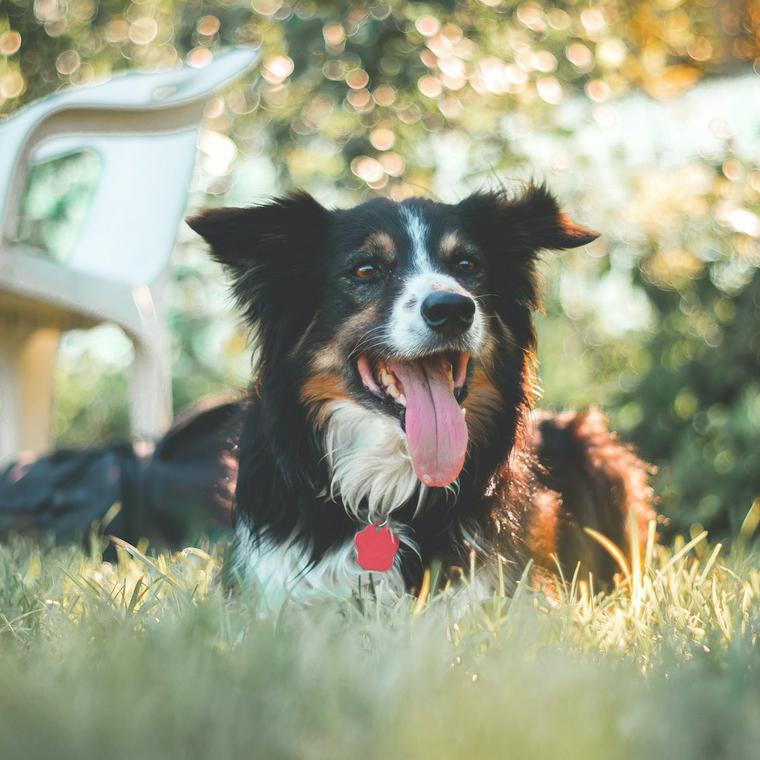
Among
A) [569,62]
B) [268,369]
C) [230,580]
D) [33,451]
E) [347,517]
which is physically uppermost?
[569,62]

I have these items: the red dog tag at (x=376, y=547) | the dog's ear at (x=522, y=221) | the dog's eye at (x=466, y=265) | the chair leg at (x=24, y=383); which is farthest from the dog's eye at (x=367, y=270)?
the chair leg at (x=24, y=383)

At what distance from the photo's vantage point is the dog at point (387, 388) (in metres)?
2.44

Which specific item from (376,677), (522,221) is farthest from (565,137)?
(376,677)

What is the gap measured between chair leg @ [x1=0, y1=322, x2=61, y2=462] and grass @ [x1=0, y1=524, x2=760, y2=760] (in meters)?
2.47

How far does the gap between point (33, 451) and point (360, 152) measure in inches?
95.5

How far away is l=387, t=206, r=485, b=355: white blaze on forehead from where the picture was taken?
2.43m

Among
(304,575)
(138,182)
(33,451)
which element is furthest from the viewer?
(138,182)

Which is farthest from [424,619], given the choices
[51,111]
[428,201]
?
[51,111]

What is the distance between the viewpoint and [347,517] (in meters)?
2.53

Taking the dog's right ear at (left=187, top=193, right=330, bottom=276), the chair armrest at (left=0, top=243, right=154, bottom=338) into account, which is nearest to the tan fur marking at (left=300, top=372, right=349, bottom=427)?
the dog's right ear at (left=187, top=193, right=330, bottom=276)

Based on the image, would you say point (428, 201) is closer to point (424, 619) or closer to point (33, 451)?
point (424, 619)

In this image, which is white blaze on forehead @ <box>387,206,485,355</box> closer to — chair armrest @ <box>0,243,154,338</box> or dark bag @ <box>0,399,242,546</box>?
dark bag @ <box>0,399,242,546</box>

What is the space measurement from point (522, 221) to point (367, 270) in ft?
1.78

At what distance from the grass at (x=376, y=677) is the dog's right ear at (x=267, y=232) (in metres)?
0.93
